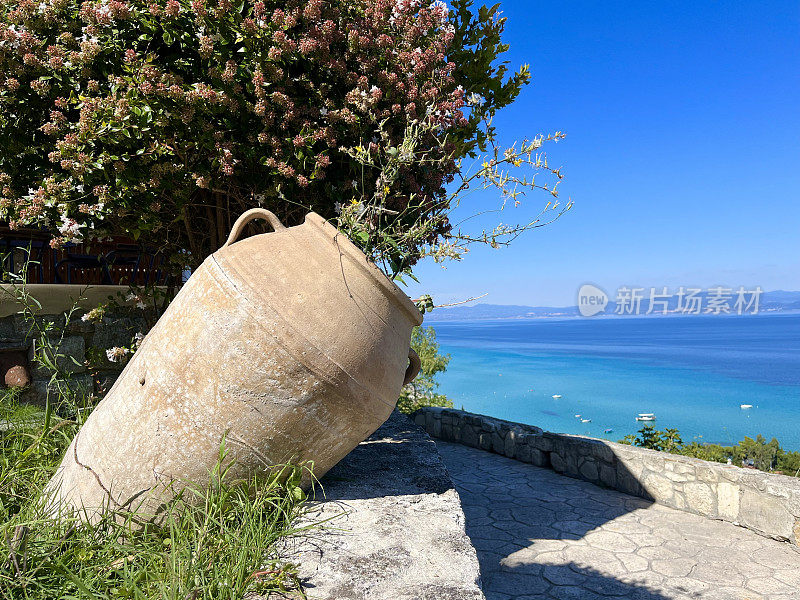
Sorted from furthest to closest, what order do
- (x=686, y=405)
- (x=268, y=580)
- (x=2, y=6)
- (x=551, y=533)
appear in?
1. (x=686, y=405)
2. (x=551, y=533)
3. (x=2, y=6)
4. (x=268, y=580)

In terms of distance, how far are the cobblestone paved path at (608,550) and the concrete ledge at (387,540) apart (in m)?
1.10

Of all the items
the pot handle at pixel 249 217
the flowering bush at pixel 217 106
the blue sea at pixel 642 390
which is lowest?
the blue sea at pixel 642 390

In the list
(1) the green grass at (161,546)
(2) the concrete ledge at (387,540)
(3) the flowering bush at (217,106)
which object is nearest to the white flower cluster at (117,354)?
(3) the flowering bush at (217,106)

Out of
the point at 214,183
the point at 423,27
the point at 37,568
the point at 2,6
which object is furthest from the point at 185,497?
the point at 2,6

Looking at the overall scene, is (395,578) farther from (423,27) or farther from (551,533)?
(423,27)

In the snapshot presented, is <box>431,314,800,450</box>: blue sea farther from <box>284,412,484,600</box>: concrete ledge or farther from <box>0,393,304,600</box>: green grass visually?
<box>0,393,304,600</box>: green grass

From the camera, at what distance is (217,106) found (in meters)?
3.41

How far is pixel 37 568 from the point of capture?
1.79m

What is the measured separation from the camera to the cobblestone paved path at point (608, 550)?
3.58 metres

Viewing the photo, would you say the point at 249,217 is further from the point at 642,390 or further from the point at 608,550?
the point at 642,390

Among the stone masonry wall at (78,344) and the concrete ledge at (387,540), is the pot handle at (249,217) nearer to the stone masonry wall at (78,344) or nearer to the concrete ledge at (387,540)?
the concrete ledge at (387,540)

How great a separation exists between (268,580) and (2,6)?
4301 millimetres

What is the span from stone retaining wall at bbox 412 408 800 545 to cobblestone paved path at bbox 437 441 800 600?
13 cm

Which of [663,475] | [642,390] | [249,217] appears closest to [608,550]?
[663,475]
